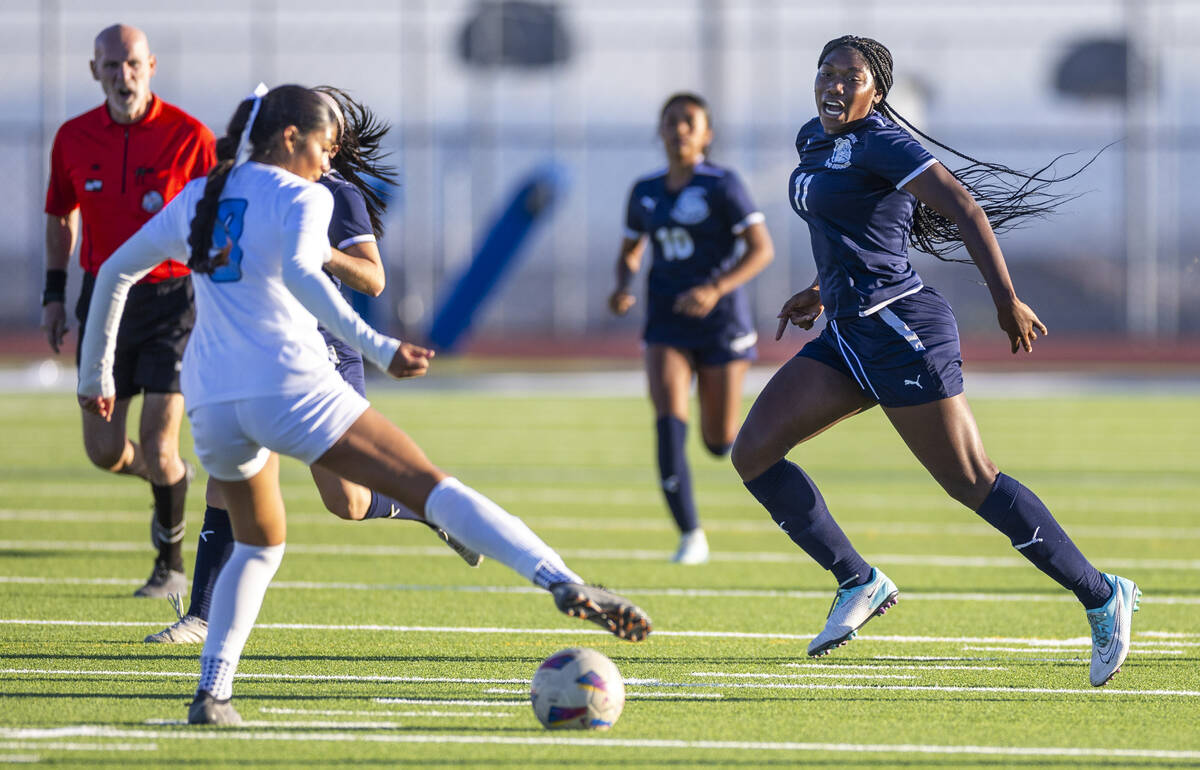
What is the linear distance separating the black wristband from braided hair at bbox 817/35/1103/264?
11.7 feet

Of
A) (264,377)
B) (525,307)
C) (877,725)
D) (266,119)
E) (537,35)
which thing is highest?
(537,35)

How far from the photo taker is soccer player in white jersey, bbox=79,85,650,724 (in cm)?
434

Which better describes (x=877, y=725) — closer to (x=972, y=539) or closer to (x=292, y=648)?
(x=292, y=648)

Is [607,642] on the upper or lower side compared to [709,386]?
lower

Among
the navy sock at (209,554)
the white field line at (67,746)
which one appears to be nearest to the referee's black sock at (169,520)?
the navy sock at (209,554)

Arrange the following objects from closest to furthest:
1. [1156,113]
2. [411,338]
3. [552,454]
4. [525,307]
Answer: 1. [552,454]
2. [411,338]
3. [1156,113]
4. [525,307]

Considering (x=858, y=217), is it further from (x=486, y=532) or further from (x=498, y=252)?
(x=498, y=252)

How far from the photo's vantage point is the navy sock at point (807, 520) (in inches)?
231

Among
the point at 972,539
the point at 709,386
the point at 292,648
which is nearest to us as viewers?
the point at 292,648

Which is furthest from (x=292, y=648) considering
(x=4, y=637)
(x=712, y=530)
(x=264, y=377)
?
(x=712, y=530)

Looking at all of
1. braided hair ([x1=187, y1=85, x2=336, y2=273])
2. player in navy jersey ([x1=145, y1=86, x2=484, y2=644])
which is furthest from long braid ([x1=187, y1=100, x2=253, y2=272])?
player in navy jersey ([x1=145, y1=86, x2=484, y2=644])

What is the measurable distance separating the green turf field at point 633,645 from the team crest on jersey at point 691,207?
1840 millimetres

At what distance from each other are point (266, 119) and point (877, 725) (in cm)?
245

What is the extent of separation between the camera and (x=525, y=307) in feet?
140
